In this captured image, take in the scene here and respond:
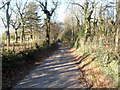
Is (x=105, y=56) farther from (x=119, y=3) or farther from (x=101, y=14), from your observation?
(x=101, y=14)

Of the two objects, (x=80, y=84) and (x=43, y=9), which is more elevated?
(x=43, y=9)

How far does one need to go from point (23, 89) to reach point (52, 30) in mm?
23956

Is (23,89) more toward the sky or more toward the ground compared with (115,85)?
more toward the ground

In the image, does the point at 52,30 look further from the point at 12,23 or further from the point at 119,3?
the point at 119,3

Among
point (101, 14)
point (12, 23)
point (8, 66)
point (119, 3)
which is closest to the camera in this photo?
point (8, 66)

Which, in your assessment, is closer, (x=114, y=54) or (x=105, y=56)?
(x=114, y=54)

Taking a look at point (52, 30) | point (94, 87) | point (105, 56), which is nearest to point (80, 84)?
point (94, 87)

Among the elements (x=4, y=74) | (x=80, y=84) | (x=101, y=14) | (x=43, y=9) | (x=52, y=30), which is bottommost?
(x=80, y=84)

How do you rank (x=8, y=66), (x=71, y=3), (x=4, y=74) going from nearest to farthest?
(x=4, y=74)
(x=8, y=66)
(x=71, y=3)

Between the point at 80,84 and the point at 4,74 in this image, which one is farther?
the point at 4,74

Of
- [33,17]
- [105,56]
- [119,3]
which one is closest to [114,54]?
[105,56]

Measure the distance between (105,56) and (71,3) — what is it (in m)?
14.0

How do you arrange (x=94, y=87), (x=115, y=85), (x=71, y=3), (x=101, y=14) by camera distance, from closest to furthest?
(x=115, y=85), (x=94, y=87), (x=71, y=3), (x=101, y=14)

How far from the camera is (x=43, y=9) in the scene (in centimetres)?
1947
